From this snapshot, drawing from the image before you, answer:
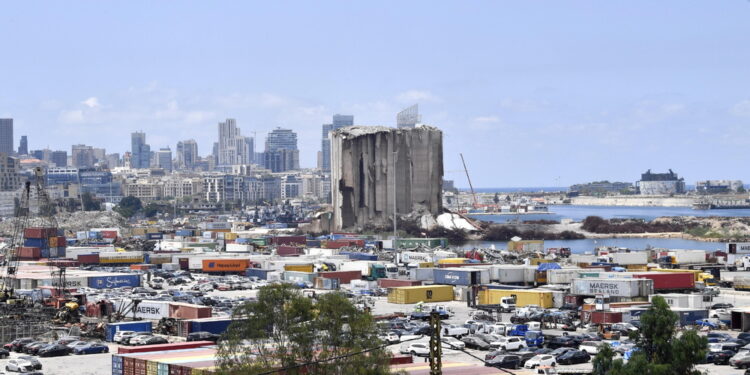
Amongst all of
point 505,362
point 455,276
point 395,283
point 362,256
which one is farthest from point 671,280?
point 362,256

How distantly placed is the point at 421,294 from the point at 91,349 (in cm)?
1346

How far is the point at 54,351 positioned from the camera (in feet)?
79.7

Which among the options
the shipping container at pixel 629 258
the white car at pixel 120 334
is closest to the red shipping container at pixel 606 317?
the white car at pixel 120 334

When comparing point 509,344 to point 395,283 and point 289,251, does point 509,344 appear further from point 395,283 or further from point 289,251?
point 289,251

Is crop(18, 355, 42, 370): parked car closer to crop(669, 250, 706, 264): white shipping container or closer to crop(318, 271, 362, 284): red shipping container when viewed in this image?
crop(318, 271, 362, 284): red shipping container

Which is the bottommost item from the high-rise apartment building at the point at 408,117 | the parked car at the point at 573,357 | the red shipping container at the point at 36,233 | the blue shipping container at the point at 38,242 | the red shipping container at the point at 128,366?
the parked car at the point at 573,357

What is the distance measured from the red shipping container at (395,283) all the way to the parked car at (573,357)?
54.0 feet

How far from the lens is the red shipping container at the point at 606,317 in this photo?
93.2 feet

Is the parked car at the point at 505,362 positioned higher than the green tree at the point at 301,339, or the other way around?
the green tree at the point at 301,339

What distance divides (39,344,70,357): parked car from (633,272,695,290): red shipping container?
56.3ft

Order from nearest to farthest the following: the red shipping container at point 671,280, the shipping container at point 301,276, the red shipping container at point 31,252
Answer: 1. the red shipping container at point 671,280
2. the shipping container at point 301,276
3. the red shipping container at point 31,252

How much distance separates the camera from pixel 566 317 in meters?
29.5

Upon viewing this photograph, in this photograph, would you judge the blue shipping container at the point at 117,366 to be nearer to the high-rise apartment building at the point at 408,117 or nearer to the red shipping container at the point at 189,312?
the red shipping container at the point at 189,312

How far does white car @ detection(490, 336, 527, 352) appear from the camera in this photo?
78.7 feet
